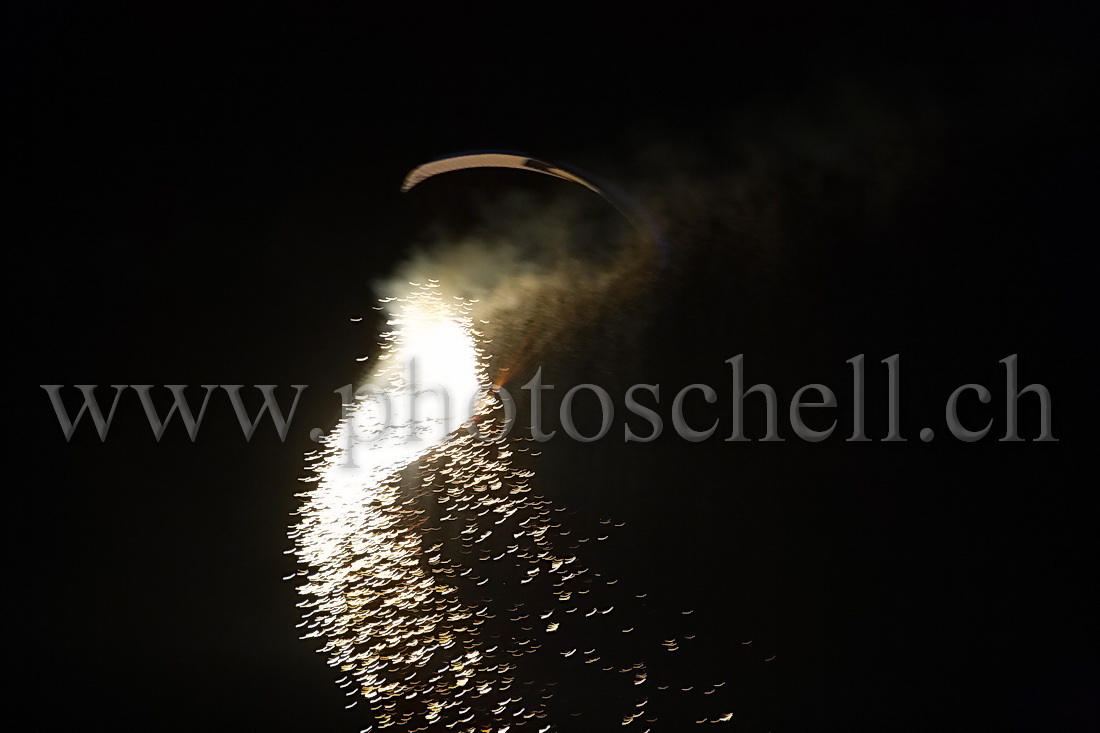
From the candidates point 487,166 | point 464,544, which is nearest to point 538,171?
point 487,166

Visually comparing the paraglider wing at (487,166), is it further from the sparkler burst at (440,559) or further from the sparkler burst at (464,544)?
the sparkler burst at (440,559)

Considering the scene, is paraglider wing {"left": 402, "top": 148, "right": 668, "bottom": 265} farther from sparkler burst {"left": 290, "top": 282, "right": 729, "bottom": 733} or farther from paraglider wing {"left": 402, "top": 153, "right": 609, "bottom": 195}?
sparkler burst {"left": 290, "top": 282, "right": 729, "bottom": 733}

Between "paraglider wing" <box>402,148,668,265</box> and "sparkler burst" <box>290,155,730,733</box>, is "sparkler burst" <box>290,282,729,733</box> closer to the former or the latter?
"sparkler burst" <box>290,155,730,733</box>

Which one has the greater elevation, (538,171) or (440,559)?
(538,171)

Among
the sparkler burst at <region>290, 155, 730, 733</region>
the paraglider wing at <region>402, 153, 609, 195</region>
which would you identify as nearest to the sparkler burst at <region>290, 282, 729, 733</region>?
the sparkler burst at <region>290, 155, 730, 733</region>

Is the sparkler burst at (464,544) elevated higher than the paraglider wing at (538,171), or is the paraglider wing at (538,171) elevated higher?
the paraglider wing at (538,171)

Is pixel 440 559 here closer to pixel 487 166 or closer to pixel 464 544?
pixel 464 544

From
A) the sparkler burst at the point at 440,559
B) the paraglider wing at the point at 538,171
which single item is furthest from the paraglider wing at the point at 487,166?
the sparkler burst at the point at 440,559

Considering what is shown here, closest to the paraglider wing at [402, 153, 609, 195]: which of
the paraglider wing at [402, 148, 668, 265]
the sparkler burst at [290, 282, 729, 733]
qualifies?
the paraglider wing at [402, 148, 668, 265]

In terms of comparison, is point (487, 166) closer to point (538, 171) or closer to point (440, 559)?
point (538, 171)

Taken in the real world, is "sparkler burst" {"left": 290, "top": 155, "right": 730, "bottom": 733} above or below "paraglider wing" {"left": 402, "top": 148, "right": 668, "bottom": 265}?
below

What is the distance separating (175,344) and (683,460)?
62 centimetres

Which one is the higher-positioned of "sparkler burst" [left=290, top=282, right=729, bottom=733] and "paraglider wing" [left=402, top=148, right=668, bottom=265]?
"paraglider wing" [left=402, top=148, right=668, bottom=265]

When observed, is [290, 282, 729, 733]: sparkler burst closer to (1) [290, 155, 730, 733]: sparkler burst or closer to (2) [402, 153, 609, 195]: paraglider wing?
(1) [290, 155, 730, 733]: sparkler burst
